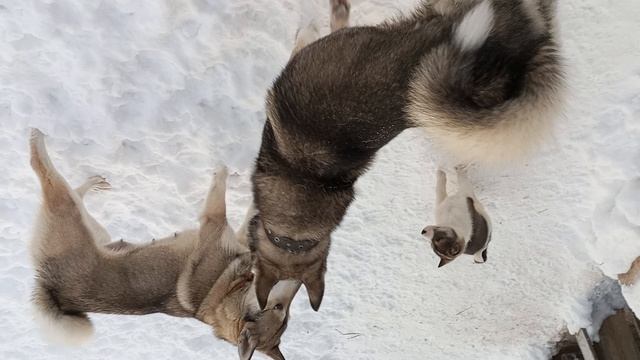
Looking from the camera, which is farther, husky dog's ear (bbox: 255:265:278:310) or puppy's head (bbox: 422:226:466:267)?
puppy's head (bbox: 422:226:466:267)

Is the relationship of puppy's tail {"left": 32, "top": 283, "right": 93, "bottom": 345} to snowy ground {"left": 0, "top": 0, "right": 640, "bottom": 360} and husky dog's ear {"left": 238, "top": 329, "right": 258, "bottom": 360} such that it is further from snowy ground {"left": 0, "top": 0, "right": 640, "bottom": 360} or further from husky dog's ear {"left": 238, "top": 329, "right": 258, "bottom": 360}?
husky dog's ear {"left": 238, "top": 329, "right": 258, "bottom": 360}

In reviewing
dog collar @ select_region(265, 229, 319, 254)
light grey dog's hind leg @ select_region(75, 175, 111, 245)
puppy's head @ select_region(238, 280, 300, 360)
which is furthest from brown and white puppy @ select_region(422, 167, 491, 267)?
light grey dog's hind leg @ select_region(75, 175, 111, 245)

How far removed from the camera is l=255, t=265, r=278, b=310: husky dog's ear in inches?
138

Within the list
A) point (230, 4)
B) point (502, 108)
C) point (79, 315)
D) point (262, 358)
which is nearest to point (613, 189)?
point (502, 108)

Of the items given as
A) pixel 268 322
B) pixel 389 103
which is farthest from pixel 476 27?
pixel 268 322

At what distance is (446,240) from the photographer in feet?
13.2

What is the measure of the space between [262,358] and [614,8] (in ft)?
13.0

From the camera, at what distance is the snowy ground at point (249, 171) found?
3.88 metres

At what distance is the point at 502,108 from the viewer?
268cm

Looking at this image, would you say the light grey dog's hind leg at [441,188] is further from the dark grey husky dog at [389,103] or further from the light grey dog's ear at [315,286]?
the light grey dog's ear at [315,286]

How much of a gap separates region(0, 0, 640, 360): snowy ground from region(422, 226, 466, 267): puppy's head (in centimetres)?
53

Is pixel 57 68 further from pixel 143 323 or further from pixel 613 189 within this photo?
pixel 613 189

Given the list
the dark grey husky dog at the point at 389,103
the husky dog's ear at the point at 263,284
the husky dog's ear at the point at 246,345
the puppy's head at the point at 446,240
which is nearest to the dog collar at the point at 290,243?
the dark grey husky dog at the point at 389,103

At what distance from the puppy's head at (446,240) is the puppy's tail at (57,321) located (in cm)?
233
